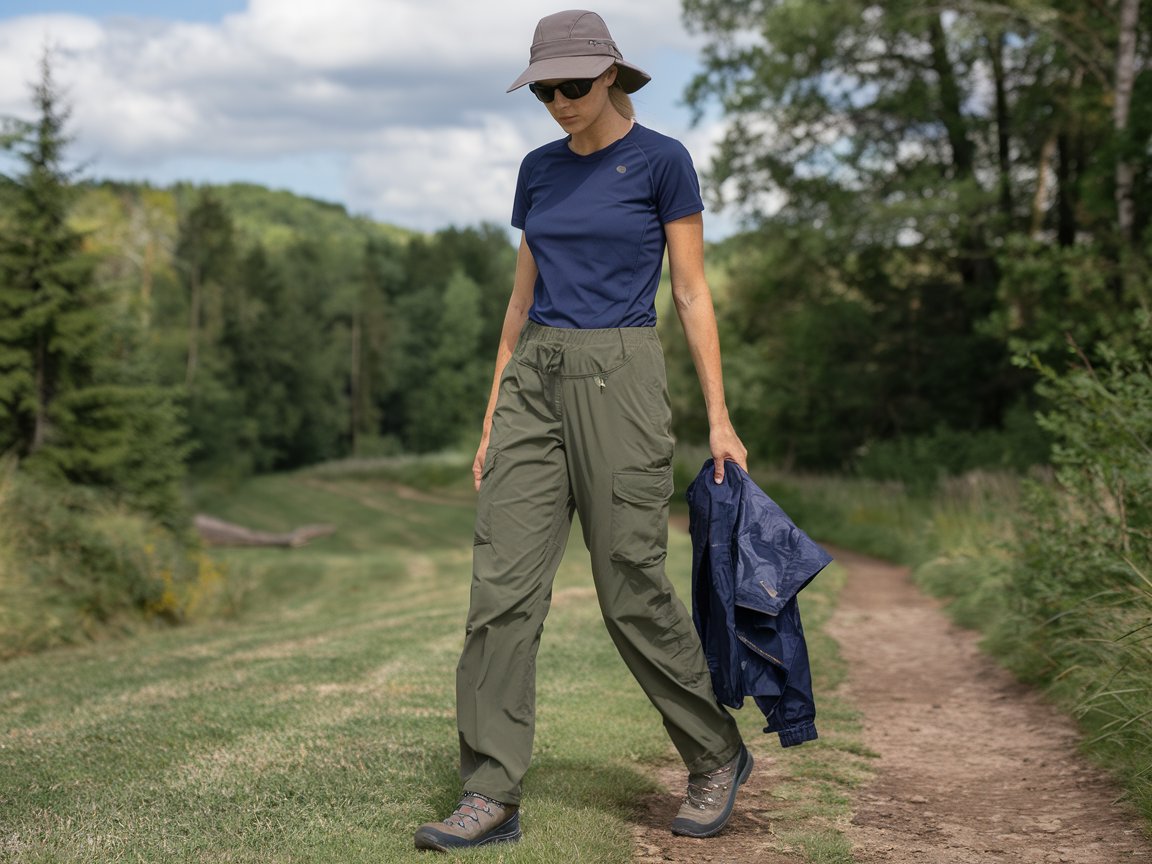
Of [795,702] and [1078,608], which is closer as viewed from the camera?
[795,702]

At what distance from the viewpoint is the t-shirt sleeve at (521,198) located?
13.8ft

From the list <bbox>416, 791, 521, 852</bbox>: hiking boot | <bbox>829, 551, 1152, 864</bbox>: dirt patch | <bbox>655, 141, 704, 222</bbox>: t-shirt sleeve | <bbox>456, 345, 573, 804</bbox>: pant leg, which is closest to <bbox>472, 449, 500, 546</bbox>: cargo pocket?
<bbox>456, 345, 573, 804</bbox>: pant leg

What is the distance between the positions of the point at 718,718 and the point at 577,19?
223 cm

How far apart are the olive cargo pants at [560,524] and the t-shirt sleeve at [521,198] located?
1.58 feet

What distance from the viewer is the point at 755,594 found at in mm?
3992

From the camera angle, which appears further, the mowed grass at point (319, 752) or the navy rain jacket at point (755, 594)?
the navy rain jacket at point (755, 594)

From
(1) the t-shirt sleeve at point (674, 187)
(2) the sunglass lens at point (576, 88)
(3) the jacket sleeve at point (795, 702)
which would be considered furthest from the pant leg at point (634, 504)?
(2) the sunglass lens at point (576, 88)

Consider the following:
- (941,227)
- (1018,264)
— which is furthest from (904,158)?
(1018,264)

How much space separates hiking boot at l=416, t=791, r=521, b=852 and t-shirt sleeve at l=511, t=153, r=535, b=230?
181 centimetres

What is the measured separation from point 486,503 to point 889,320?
25101mm

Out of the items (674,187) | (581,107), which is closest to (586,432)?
(674,187)

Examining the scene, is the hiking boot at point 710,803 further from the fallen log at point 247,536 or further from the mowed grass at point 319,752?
the fallen log at point 247,536

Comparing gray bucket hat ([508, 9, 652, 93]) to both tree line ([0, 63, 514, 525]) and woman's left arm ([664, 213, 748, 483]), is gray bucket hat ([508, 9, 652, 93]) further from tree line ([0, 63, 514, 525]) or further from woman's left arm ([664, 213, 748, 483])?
tree line ([0, 63, 514, 525])

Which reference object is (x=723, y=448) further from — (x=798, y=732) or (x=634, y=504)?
(x=798, y=732)
